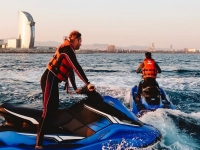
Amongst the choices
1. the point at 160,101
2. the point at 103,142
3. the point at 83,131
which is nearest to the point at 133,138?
the point at 103,142

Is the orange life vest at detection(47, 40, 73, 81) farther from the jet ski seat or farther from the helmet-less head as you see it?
the jet ski seat

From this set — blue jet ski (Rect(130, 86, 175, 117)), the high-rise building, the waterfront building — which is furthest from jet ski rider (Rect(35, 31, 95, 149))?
the waterfront building

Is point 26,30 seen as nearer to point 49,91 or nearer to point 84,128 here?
point 49,91

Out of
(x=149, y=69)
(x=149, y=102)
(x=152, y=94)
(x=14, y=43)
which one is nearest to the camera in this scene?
(x=149, y=102)

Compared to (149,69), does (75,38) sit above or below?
above

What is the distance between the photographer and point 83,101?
4324 mm

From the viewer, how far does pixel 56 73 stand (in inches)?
165

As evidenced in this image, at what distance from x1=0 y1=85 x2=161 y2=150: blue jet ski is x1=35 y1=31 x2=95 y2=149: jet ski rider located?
0.43 feet

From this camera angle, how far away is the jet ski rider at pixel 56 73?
4.12 metres

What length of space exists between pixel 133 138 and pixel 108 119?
432mm

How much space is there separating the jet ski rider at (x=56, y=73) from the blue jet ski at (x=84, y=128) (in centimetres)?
13

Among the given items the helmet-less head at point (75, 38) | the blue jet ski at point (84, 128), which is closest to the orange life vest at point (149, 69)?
the blue jet ski at point (84, 128)

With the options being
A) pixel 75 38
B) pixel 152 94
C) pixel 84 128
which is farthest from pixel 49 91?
pixel 152 94

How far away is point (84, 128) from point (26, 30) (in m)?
188
